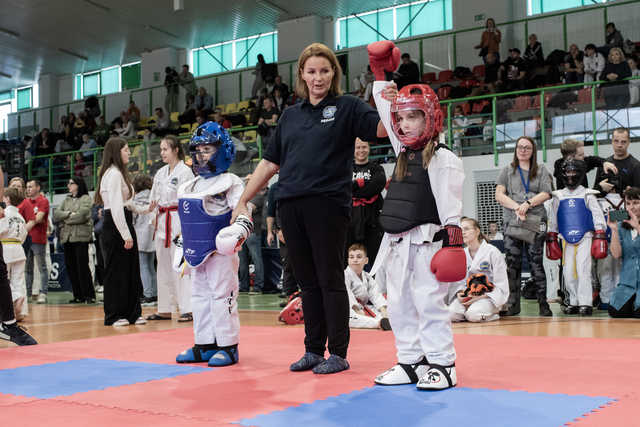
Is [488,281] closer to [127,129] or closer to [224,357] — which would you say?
[224,357]

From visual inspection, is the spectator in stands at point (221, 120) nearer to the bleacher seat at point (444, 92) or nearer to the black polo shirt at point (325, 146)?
the bleacher seat at point (444, 92)

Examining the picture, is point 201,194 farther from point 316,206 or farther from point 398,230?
point 398,230

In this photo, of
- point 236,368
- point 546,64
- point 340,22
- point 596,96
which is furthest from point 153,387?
point 340,22

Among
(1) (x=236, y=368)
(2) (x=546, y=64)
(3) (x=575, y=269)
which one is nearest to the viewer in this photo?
(1) (x=236, y=368)

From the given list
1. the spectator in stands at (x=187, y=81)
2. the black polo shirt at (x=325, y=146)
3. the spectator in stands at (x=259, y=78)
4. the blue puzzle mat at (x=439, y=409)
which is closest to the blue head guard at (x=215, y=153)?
the black polo shirt at (x=325, y=146)

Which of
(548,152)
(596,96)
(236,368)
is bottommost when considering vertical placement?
(236,368)

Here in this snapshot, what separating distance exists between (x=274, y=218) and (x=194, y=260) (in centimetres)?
456

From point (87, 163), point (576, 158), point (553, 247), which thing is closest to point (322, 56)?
point (553, 247)

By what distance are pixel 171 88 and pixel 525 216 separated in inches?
612

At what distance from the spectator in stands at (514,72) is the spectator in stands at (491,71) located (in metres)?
0.15

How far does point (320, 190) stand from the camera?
337 centimetres

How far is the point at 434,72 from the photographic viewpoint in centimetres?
1667

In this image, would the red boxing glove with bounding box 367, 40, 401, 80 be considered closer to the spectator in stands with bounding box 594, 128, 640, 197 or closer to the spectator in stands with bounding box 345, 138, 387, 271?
the spectator in stands with bounding box 345, 138, 387, 271

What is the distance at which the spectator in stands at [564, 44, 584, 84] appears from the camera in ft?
42.1
